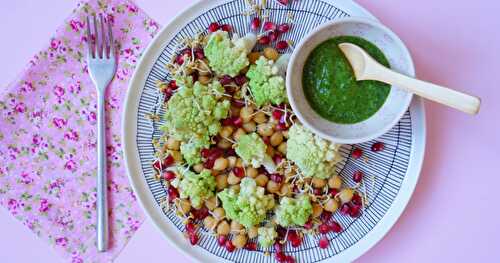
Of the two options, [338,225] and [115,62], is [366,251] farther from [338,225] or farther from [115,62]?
[115,62]

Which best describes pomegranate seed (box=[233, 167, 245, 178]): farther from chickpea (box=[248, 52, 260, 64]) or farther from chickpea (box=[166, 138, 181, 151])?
chickpea (box=[248, 52, 260, 64])

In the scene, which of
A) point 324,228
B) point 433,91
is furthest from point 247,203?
point 433,91

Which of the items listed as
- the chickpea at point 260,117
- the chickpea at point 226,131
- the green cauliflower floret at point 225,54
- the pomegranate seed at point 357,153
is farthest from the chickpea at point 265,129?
the pomegranate seed at point 357,153

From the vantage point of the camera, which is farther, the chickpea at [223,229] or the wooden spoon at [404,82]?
the chickpea at [223,229]

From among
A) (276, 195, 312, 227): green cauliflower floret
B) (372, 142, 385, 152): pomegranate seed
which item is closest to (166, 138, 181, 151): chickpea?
(276, 195, 312, 227): green cauliflower floret

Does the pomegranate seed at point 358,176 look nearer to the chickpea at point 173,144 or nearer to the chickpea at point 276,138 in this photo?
the chickpea at point 276,138

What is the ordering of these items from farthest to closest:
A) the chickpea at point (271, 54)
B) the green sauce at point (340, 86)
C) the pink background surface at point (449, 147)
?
the pink background surface at point (449, 147)
the chickpea at point (271, 54)
the green sauce at point (340, 86)
